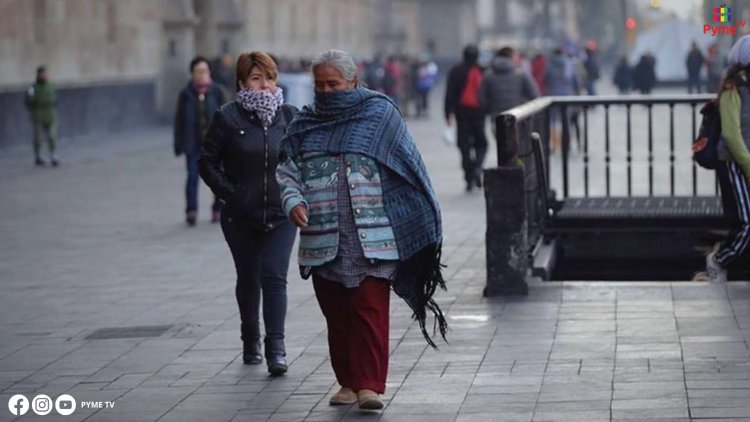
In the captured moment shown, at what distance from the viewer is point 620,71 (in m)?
48.4

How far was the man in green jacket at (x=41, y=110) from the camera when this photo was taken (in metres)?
27.7

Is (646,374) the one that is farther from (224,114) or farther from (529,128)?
(529,128)

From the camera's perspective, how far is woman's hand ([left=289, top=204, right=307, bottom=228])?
7.88 metres

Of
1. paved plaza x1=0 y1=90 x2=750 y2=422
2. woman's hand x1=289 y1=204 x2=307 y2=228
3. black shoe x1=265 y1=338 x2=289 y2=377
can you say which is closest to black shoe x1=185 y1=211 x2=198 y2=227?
paved plaza x1=0 y1=90 x2=750 y2=422

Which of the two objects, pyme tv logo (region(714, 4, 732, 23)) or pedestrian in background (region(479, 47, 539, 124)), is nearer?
pyme tv logo (region(714, 4, 732, 23))

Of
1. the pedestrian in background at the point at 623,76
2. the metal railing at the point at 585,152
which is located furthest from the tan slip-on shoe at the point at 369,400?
the pedestrian in background at the point at 623,76

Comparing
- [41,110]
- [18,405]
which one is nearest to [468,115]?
[41,110]

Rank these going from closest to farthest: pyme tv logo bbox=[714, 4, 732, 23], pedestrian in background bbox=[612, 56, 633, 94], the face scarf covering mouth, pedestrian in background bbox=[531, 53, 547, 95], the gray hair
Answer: the gray hair
the face scarf covering mouth
pyme tv logo bbox=[714, 4, 732, 23]
pedestrian in background bbox=[531, 53, 547, 95]
pedestrian in background bbox=[612, 56, 633, 94]

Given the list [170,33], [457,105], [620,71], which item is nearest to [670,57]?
[620,71]

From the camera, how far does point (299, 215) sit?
7.89 meters

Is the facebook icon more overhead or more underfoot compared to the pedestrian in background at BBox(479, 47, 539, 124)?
more underfoot

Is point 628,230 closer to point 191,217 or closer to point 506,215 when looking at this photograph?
point 506,215

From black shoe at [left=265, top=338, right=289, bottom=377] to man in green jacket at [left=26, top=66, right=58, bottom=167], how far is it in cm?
1895

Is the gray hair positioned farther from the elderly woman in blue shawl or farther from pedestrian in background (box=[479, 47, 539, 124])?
pedestrian in background (box=[479, 47, 539, 124])
